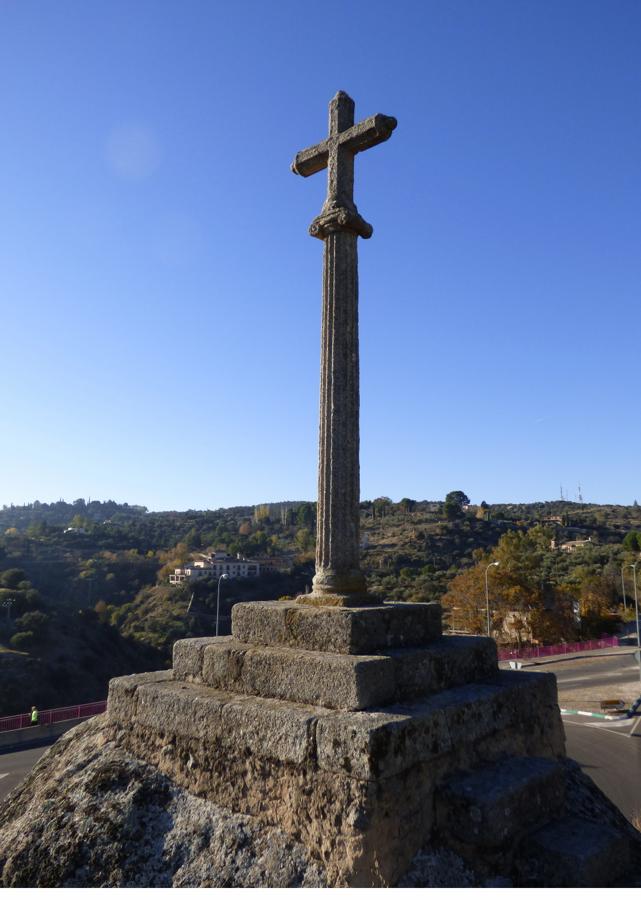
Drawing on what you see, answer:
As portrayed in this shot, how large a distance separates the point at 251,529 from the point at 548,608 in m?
94.2

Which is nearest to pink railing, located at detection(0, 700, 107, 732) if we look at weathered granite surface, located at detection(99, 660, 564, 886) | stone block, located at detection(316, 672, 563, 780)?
weathered granite surface, located at detection(99, 660, 564, 886)

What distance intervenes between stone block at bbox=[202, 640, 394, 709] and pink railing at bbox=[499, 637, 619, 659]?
81.8 ft

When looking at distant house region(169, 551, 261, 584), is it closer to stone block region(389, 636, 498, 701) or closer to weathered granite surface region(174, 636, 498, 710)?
weathered granite surface region(174, 636, 498, 710)

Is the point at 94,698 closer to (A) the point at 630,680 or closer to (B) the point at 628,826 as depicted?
(A) the point at 630,680

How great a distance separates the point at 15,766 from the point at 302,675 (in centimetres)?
1365

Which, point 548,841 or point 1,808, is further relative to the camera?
point 1,808

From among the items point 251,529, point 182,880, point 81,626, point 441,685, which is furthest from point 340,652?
point 251,529

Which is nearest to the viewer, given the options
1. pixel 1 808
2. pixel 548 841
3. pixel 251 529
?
pixel 548 841

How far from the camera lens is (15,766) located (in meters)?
13.4

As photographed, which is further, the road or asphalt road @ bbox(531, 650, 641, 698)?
asphalt road @ bbox(531, 650, 641, 698)

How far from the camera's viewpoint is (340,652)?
3.37 metres

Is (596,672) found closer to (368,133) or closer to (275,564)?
(368,133)

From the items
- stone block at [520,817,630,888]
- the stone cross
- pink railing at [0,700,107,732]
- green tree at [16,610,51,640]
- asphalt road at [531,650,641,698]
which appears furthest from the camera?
green tree at [16,610,51,640]

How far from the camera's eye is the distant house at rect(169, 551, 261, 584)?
68312 mm
